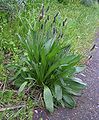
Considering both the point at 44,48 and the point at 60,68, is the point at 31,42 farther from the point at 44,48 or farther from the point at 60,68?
the point at 60,68

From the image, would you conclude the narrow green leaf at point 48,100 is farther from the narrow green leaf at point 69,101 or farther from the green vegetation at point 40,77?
the narrow green leaf at point 69,101

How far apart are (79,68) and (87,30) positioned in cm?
427

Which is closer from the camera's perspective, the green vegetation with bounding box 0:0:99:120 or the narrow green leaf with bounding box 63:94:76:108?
the green vegetation with bounding box 0:0:99:120

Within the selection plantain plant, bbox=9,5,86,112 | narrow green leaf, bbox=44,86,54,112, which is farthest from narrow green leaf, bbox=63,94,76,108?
narrow green leaf, bbox=44,86,54,112

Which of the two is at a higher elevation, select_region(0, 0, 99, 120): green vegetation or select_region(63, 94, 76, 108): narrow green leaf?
select_region(0, 0, 99, 120): green vegetation

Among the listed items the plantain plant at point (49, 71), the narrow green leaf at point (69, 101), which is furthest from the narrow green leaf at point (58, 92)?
the narrow green leaf at point (69, 101)

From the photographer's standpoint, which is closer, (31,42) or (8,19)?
(31,42)

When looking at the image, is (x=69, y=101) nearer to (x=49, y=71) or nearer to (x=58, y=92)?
(x=58, y=92)

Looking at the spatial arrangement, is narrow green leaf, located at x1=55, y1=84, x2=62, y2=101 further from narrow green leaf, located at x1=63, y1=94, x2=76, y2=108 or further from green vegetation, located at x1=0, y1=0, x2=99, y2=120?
narrow green leaf, located at x1=63, y1=94, x2=76, y2=108

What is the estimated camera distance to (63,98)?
393cm

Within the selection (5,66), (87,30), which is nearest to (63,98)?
(5,66)

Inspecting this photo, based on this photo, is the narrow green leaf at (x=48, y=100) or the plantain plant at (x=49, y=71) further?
the plantain plant at (x=49, y=71)

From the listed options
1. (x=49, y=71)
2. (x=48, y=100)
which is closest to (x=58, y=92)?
(x=48, y=100)

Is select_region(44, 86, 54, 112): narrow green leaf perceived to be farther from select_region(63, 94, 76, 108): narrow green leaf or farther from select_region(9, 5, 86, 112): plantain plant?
select_region(63, 94, 76, 108): narrow green leaf
